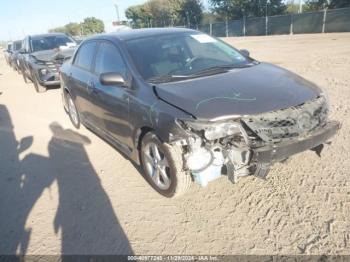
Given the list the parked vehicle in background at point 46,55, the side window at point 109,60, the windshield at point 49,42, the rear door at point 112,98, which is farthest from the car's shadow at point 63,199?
the windshield at point 49,42

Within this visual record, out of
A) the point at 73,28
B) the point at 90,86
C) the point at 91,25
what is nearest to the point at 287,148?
the point at 90,86

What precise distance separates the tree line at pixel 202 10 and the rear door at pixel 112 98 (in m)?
33.3

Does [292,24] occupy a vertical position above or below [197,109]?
below

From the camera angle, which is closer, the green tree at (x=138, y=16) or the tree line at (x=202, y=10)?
the tree line at (x=202, y=10)

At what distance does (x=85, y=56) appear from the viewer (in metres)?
5.24

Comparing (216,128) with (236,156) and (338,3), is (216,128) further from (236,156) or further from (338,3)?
(338,3)

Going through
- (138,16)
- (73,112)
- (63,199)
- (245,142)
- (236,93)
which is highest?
(138,16)

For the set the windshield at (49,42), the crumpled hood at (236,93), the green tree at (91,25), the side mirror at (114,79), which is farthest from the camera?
the green tree at (91,25)

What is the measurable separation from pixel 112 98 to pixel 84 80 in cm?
119

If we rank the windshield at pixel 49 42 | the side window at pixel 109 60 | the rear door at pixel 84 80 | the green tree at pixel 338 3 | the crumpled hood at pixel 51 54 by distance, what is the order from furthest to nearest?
the green tree at pixel 338 3
the windshield at pixel 49 42
the crumpled hood at pixel 51 54
the rear door at pixel 84 80
the side window at pixel 109 60

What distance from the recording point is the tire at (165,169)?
318 cm

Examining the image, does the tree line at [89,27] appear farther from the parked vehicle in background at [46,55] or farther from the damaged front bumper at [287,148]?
the damaged front bumper at [287,148]

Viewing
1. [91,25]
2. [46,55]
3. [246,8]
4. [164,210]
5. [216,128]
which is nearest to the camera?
[216,128]

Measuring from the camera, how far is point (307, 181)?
3570 mm
